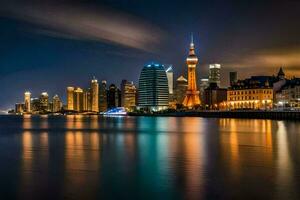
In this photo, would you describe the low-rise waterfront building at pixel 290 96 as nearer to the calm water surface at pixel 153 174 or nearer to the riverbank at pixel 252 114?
the riverbank at pixel 252 114

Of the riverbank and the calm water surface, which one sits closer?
the calm water surface

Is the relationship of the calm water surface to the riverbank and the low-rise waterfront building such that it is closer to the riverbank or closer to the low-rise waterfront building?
the riverbank

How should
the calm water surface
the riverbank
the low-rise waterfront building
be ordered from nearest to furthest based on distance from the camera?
1. the calm water surface
2. the riverbank
3. the low-rise waterfront building

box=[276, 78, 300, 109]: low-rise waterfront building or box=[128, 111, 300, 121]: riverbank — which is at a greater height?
box=[276, 78, 300, 109]: low-rise waterfront building

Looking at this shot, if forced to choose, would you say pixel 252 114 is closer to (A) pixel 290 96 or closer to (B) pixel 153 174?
(A) pixel 290 96

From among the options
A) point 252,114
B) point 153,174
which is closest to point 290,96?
point 252,114

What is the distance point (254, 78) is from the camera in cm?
18888

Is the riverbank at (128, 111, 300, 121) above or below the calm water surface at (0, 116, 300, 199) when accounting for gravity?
above

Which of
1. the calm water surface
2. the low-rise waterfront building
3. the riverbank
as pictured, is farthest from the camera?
the low-rise waterfront building

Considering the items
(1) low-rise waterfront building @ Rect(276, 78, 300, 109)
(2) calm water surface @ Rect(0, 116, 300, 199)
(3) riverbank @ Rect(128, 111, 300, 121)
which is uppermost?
(1) low-rise waterfront building @ Rect(276, 78, 300, 109)

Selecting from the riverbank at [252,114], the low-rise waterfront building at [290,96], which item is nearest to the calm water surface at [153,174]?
the riverbank at [252,114]

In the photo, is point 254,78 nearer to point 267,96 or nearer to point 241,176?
point 267,96

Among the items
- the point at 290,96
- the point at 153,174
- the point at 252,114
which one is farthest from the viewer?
the point at 290,96

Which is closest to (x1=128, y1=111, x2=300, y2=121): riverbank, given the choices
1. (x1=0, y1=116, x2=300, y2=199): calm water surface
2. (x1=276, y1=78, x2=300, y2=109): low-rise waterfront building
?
(x1=276, y1=78, x2=300, y2=109): low-rise waterfront building
